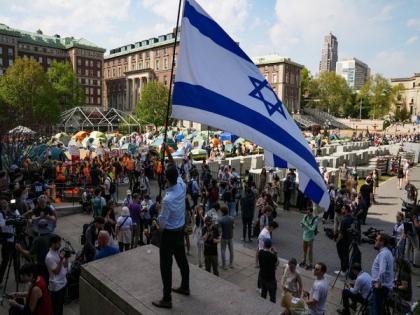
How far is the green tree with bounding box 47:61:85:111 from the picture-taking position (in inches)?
2837

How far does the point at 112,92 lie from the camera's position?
11144 cm

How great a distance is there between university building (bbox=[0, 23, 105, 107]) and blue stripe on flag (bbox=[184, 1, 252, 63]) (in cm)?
9933

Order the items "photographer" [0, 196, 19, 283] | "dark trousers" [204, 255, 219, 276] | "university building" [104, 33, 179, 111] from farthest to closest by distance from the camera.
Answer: "university building" [104, 33, 179, 111]
"dark trousers" [204, 255, 219, 276]
"photographer" [0, 196, 19, 283]

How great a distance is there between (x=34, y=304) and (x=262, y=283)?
14.1ft

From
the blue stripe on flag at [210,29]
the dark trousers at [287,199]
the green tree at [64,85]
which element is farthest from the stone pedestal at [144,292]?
the green tree at [64,85]

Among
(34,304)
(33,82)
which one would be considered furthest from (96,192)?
(33,82)

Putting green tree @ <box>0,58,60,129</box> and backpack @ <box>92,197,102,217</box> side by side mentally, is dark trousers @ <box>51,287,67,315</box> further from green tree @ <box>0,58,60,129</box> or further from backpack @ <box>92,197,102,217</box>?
green tree @ <box>0,58,60,129</box>

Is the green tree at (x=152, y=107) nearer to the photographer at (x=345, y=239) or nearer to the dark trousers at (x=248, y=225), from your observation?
the dark trousers at (x=248, y=225)

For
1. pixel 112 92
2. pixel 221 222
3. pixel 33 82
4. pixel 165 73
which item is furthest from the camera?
pixel 112 92

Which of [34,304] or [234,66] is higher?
[234,66]

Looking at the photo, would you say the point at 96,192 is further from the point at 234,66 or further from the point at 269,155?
the point at 234,66

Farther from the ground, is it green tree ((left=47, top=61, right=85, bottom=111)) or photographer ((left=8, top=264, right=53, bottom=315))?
green tree ((left=47, top=61, right=85, bottom=111))

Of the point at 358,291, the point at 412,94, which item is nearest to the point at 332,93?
the point at 412,94

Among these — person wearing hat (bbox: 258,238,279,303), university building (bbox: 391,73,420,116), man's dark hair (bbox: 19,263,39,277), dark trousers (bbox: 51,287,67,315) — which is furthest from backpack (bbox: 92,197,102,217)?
university building (bbox: 391,73,420,116)
